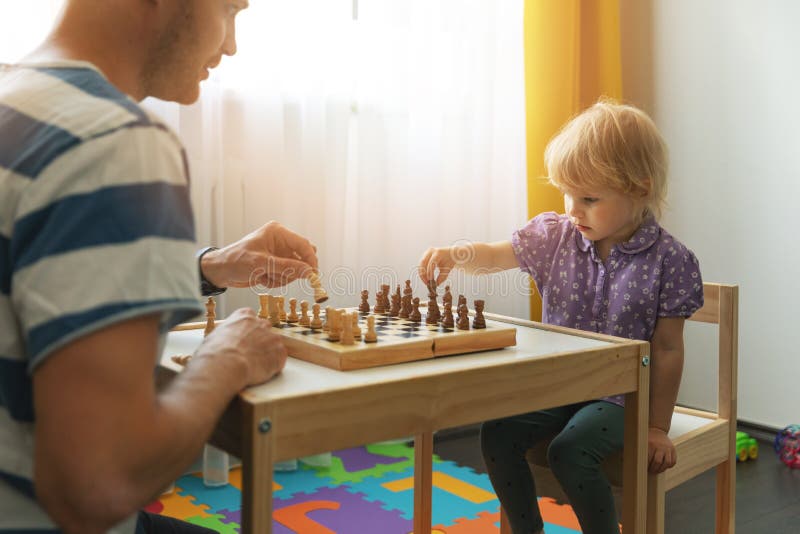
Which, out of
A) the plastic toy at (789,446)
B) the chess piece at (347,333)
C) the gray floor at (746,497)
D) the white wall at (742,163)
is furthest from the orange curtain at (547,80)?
the chess piece at (347,333)

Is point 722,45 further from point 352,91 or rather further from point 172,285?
point 172,285

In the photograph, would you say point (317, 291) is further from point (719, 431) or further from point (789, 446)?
point (789, 446)

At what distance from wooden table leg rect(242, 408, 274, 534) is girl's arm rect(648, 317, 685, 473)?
926mm

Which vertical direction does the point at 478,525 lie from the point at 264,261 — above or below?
below

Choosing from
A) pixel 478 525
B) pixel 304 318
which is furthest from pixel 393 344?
pixel 478 525

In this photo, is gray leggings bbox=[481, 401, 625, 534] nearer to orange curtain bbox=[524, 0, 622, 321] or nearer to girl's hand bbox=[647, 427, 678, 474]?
girl's hand bbox=[647, 427, 678, 474]

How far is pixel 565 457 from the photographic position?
1.55 m

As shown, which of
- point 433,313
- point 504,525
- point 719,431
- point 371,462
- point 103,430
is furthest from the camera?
point 371,462

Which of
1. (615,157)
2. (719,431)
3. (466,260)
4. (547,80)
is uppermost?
(547,80)

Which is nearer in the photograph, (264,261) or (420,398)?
(420,398)

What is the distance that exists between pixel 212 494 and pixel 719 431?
1556mm

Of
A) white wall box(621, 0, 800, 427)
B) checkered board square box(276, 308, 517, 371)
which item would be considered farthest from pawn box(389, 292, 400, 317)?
white wall box(621, 0, 800, 427)

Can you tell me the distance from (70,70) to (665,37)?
315 cm

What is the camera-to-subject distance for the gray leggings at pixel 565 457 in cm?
154
